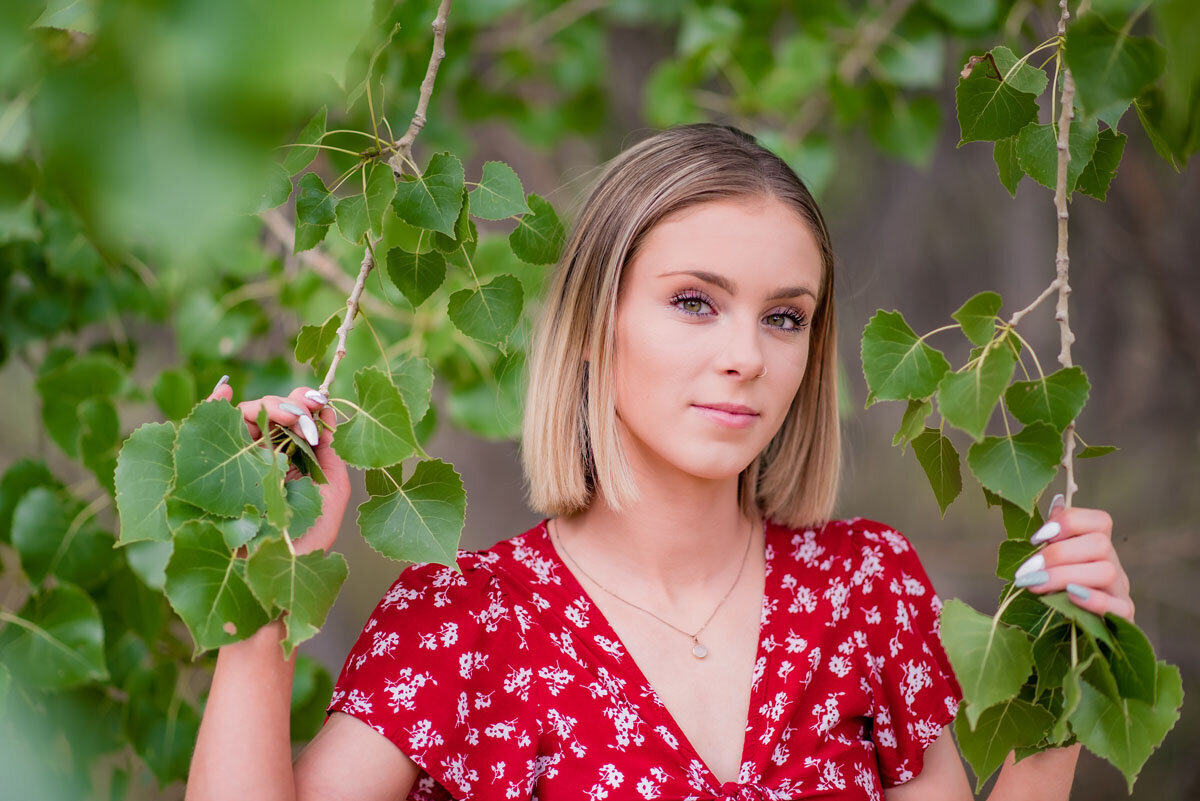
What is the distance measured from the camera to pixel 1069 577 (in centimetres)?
83

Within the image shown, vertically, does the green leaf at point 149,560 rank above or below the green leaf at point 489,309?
A: below

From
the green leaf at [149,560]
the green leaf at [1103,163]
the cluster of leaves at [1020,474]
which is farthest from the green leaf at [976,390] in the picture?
the green leaf at [149,560]

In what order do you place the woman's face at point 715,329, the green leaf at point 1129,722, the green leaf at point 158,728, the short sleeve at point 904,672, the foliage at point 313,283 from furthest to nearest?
the green leaf at point 158,728 → the short sleeve at point 904,672 → the woman's face at point 715,329 → the green leaf at point 1129,722 → the foliage at point 313,283

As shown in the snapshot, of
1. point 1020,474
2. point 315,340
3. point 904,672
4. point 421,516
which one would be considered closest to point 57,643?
point 315,340

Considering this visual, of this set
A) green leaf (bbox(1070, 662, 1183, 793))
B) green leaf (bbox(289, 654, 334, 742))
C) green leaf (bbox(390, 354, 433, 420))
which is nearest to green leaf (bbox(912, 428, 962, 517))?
green leaf (bbox(1070, 662, 1183, 793))

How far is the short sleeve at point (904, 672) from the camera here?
4.20ft

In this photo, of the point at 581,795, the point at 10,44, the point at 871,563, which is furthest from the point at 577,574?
the point at 10,44

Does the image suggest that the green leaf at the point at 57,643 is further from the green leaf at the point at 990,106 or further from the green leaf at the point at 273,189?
the green leaf at the point at 990,106

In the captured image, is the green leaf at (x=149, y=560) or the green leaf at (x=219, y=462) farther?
the green leaf at (x=149, y=560)

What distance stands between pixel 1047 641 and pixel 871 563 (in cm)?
57

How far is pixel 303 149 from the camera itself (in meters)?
0.89

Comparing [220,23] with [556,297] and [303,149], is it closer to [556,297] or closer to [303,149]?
[303,149]

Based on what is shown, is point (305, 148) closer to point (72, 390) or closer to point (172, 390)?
point (172, 390)

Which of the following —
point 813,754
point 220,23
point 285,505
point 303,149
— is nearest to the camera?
point 220,23
